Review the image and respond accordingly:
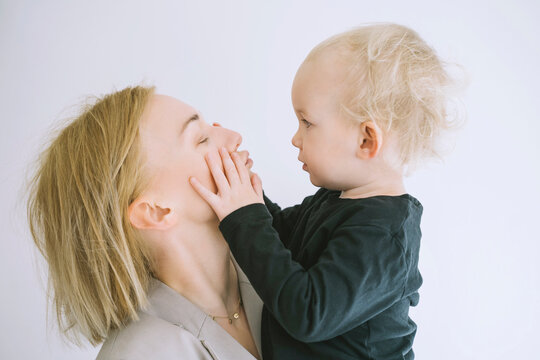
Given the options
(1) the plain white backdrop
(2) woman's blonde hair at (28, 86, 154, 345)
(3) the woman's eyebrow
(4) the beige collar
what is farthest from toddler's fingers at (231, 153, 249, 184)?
(1) the plain white backdrop

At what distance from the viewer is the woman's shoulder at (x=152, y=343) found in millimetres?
945

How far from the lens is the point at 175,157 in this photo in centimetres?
99

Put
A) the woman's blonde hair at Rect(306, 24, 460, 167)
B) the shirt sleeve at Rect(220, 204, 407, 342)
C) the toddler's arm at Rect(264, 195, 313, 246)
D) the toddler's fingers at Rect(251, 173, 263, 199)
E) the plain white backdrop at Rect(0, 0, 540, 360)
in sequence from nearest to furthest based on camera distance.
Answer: the shirt sleeve at Rect(220, 204, 407, 342), the woman's blonde hair at Rect(306, 24, 460, 167), the toddler's fingers at Rect(251, 173, 263, 199), the toddler's arm at Rect(264, 195, 313, 246), the plain white backdrop at Rect(0, 0, 540, 360)

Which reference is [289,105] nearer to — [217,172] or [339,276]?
[217,172]

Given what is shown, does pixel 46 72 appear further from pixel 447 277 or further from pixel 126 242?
pixel 447 277

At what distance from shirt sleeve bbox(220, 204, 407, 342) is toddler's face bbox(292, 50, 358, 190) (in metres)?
0.17

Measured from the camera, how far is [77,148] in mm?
1000

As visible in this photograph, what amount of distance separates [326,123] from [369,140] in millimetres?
111

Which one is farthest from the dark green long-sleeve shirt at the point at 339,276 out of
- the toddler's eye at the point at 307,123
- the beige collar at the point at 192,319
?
the toddler's eye at the point at 307,123

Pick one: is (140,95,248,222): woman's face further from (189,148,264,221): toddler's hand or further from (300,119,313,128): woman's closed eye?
(300,119,313,128): woman's closed eye

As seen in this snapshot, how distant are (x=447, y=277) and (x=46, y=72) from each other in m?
1.71

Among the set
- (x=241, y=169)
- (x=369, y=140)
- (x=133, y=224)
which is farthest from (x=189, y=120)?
(x=369, y=140)

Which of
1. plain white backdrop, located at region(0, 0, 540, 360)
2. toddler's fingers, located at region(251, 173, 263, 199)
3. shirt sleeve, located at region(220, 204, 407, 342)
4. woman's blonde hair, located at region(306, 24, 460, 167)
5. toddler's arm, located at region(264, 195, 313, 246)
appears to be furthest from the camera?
plain white backdrop, located at region(0, 0, 540, 360)

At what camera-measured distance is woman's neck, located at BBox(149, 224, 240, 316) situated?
1.06m
